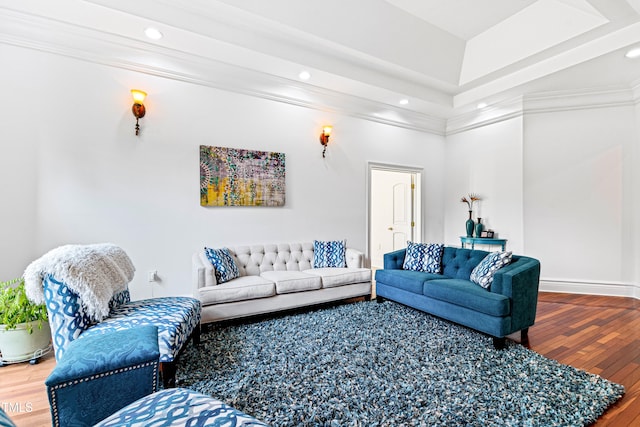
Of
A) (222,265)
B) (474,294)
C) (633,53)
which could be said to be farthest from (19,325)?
(633,53)

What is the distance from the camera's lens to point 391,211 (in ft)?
20.7

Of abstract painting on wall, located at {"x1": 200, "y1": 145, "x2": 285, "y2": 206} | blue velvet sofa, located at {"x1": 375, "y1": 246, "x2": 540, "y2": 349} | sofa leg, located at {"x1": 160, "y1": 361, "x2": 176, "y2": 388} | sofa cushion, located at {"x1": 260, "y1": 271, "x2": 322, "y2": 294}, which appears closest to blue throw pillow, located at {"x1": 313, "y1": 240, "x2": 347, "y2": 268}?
sofa cushion, located at {"x1": 260, "y1": 271, "x2": 322, "y2": 294}

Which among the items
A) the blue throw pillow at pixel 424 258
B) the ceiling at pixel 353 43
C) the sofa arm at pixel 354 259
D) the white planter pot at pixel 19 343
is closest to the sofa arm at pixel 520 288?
the blue throw pillow at pixel 424 258

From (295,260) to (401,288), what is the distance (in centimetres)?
Result: 147

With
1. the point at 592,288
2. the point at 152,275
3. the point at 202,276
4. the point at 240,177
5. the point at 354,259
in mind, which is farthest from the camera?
the point at 592,288

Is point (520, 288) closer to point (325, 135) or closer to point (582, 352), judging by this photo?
point (582, 352)

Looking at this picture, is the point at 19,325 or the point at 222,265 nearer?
the point at 19,325

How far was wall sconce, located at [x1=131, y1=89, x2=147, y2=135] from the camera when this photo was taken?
10.9 ft

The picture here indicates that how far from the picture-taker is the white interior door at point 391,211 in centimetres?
584

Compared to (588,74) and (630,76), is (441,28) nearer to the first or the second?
(588,74)

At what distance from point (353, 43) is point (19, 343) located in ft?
14.3

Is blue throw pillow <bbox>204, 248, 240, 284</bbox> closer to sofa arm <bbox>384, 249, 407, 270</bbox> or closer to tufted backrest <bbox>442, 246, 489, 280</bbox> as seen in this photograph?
sofa arm <bbox>384, 249, 407, 270</bbox>

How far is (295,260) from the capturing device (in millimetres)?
4180

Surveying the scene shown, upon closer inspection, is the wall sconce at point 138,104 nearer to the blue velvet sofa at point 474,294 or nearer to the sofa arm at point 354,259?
the sofa arm at point 354,259
